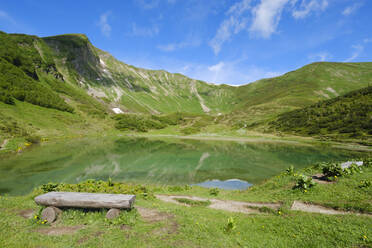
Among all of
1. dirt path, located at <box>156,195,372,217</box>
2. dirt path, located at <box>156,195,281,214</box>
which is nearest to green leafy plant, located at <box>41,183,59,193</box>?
dirt path, located at <box>156,195,372,217</box>

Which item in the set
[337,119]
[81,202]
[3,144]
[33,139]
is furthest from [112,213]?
[337,119]

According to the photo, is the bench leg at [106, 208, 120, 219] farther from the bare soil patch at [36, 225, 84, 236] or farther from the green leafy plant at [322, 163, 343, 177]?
the green leafy plant at [322, 163, 343, 177]

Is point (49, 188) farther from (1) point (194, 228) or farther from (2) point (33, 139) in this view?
(2) point (33, 139)

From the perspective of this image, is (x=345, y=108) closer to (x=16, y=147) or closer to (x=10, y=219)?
(x=10, y=219)

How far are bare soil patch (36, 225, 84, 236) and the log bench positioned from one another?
79 cm

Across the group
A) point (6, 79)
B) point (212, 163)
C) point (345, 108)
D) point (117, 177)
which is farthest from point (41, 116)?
point (345, 108)

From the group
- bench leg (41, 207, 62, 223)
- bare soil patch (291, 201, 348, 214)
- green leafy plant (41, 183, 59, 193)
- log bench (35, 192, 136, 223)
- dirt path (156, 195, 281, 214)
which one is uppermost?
log bench (35, 192, 136, 223)

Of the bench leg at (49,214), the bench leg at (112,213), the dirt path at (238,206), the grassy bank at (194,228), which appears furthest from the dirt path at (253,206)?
the bench leg at (49,214)

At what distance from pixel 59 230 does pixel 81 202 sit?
189cm

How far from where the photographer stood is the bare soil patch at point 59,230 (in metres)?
10.8

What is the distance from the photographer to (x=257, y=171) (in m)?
40.4

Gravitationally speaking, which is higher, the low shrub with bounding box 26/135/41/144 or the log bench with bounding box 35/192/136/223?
the log bench with bounding box 35/192/136/223

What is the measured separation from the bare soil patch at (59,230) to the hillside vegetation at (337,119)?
120 meters

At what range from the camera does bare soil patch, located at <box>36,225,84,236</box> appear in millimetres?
10766
